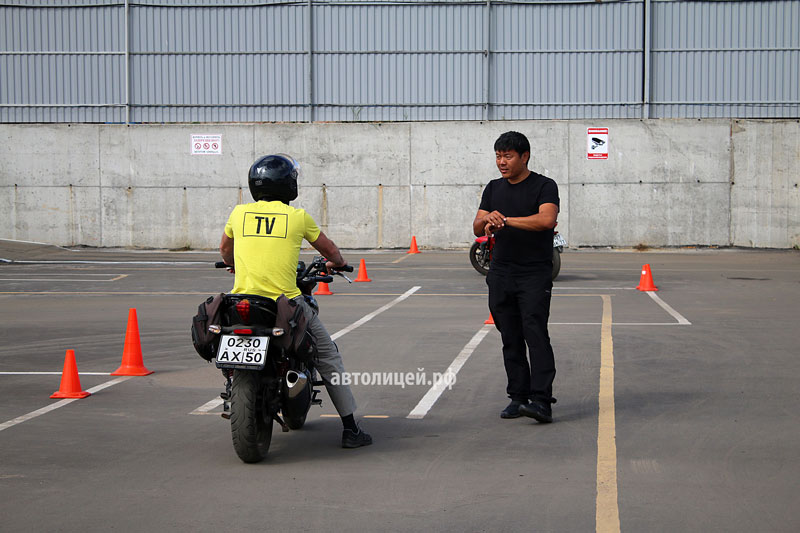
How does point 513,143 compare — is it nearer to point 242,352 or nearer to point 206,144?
point 242,352

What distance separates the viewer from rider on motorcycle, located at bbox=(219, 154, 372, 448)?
6.12 meters

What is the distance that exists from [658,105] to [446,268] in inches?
434

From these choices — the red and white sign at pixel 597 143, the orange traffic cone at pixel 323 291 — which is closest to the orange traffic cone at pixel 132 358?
the orange traffic cone at pixel 323 291

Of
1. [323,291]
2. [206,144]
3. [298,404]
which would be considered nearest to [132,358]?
[298,404]

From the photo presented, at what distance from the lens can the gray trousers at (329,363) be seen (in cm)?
630

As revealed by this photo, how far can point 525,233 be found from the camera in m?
7.24

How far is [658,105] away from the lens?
1160 inches

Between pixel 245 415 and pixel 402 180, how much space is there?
23.9 metres

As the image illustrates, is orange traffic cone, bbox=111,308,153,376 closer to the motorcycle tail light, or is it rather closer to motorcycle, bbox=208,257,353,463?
motorcycle, bbox=208,257,353,463

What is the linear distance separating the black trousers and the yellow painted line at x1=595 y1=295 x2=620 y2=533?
515mm

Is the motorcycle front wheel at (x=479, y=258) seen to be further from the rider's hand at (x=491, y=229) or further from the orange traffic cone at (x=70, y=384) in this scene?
the rider's hand at (x=491, y=229)

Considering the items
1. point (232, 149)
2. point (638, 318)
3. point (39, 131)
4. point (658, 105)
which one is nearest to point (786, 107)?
point (658, 105)

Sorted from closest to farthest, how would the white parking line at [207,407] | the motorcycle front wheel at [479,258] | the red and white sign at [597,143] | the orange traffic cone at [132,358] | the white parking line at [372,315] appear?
1. the white parking line at [207,407]
2. the orange traffic cone at [132,358]
3. the white parking line at [372,315]
4. the motorcycle front wheel at [479,258]
5. the red and white sign at [597,143]

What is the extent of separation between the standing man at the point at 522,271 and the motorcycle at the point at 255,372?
179 centimetres
